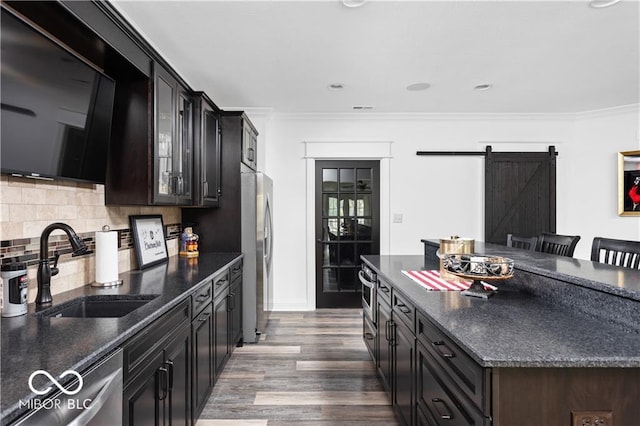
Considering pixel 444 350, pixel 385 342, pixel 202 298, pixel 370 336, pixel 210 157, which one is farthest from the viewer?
pixel 210 157

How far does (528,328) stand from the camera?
4.20 feet

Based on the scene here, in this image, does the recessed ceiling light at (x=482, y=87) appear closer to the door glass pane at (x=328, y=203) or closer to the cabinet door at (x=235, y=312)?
the door glass pane at (x=328, y=203)

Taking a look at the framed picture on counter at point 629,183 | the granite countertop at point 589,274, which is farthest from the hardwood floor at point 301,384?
the framed picture on counter at point 629,183

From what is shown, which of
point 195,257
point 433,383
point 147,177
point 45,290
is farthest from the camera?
point 195,257

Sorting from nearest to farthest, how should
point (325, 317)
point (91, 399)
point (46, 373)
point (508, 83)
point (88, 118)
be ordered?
point (46, 373), point (91, 399), point (88, 118), point (508, 83), point (325, 317)

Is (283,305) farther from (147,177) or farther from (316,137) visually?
(147,177)

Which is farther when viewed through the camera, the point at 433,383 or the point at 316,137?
the point at 316,137

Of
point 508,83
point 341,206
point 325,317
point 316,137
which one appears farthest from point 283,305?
point 508,83

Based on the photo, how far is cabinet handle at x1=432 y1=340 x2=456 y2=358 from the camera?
1.28 meters

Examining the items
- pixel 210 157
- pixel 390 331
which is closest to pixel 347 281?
pixel 210 157

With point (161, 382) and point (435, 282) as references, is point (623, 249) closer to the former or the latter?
point (435, 282)

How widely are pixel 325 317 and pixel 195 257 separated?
186cm

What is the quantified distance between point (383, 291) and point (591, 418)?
147 centimetres

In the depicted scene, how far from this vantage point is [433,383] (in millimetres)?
1473
